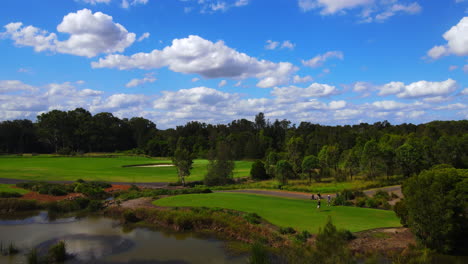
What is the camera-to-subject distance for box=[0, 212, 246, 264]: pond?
74.0 feet

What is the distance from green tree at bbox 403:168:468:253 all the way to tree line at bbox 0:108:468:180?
3537 centimetres

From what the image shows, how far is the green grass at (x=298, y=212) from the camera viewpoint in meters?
28.0

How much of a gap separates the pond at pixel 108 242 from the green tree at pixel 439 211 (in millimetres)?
12924

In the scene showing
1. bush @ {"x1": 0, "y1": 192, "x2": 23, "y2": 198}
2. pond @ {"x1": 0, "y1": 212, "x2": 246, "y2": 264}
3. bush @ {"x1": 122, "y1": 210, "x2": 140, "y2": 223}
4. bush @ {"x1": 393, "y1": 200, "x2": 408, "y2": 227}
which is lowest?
pond @ {"x1": 0, "y1": 212, "x2": 246, "y2": 264}

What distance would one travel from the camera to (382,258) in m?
21.6

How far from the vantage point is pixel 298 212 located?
3262cm

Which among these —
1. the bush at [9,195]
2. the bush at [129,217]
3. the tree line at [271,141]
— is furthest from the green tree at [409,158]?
the bush at [9,195]

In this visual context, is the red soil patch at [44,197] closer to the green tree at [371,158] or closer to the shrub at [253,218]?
the shrub at [253,218]

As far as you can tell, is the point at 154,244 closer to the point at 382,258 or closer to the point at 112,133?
the point at 382,258

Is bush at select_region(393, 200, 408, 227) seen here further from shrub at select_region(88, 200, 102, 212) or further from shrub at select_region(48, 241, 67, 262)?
shrub at select_region(88, 200, 102, 212)

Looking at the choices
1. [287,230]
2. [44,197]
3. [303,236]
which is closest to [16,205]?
[44,197]

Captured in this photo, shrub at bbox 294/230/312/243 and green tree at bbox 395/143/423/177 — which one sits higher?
green tree at bbox 395/143/423/177

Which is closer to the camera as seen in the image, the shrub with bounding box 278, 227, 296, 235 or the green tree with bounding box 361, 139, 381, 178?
the shrub with bounding box 278, 227, 296, 235

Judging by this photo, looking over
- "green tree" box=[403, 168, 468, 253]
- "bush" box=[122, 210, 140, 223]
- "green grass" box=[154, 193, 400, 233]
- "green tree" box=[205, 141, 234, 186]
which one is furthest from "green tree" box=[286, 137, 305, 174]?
"green tree" box=[403, 168, 468, 253]
